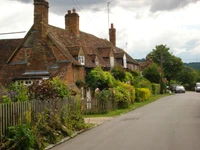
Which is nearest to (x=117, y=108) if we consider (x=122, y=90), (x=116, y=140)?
(x=122, y=90)

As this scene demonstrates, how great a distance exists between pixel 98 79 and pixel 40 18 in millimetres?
8427

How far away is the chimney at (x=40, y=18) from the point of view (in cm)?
2958

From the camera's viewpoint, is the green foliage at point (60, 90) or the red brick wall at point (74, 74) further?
the red brick wall at point (74, 74)

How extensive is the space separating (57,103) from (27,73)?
1531 centimetres

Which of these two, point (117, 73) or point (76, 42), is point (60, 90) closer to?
point (76, 42)

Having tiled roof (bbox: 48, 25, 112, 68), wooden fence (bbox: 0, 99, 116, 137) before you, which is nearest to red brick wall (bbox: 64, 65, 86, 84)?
tiled roof (bbox: 48, 25, 112, 68)

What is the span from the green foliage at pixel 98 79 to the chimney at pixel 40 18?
250 inches

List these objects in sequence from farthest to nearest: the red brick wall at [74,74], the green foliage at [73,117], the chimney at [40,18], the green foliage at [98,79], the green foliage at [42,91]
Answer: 1. the green foliage at [98,79]
2. the chimney at [40,18]
3. the red brick wall at [74,74]
4. the green foliage at [73,117]
5. the green foliage at [42,91]

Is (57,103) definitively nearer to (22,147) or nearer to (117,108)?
(22,147)

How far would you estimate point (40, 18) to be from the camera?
29.8m

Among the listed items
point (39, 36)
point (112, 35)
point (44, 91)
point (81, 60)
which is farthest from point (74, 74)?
point (112, 35)

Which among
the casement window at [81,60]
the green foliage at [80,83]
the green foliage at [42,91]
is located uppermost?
the casement window at [81,60]

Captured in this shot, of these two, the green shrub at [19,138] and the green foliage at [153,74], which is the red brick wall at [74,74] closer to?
the green shrub at [19,138]

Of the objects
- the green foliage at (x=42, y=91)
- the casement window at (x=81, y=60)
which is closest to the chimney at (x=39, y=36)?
the casement window at (x=81, y=60)
